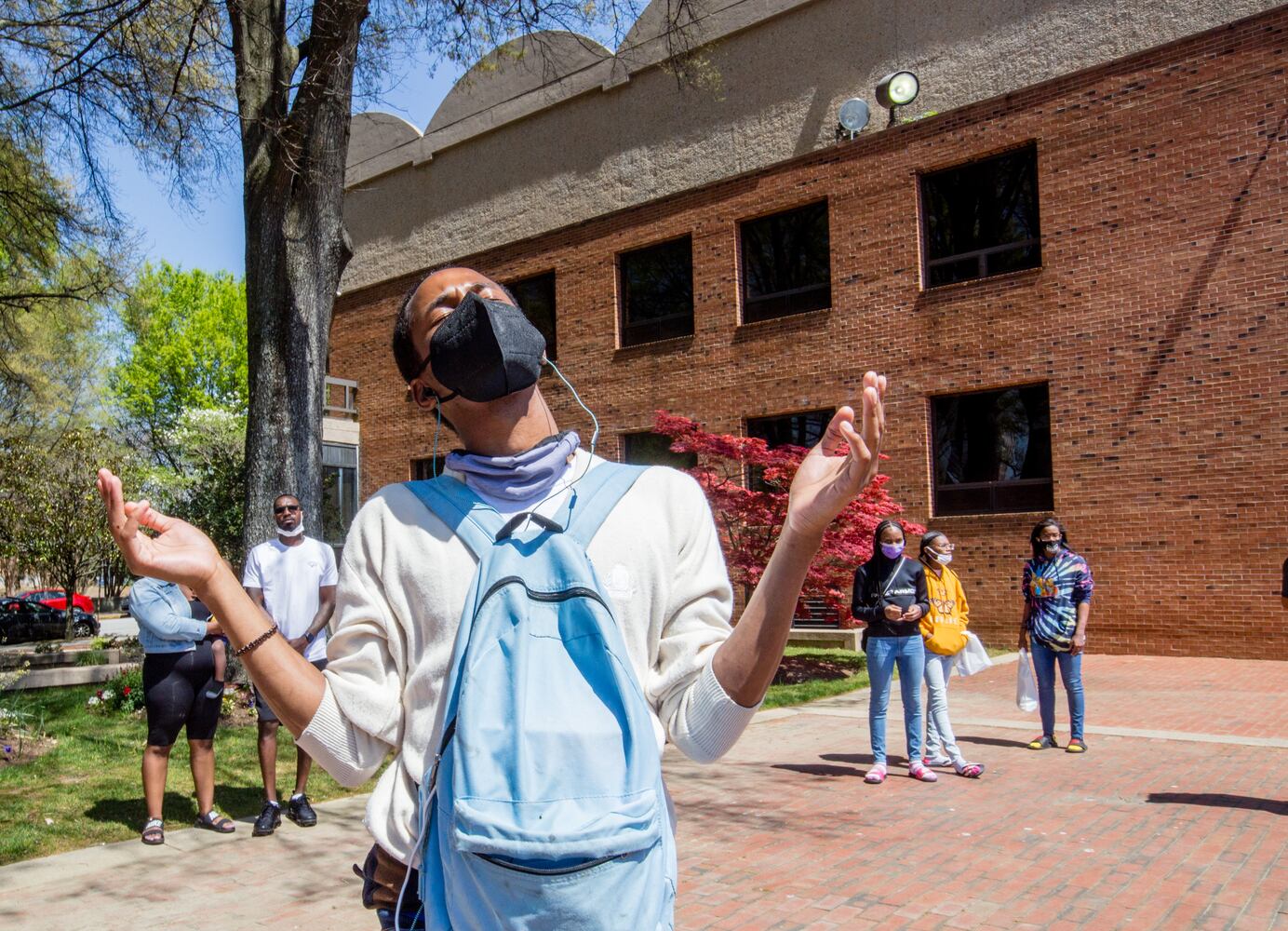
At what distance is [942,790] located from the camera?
748cm

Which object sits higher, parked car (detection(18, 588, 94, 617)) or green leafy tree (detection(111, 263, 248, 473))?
green leafy tree (detection(111, 263, 248, 473))

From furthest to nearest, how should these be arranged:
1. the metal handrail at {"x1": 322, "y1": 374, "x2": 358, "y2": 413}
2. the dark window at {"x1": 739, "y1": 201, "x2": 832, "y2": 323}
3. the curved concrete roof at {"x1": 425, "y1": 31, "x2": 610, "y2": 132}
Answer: the metal handrail at {"x1": 322, "y1": 374, "x2": 358, "y2": 413} < the curved concrete roof at {"x1": 425, "y1": 31, "x2": 610, "y2": 132} < the dark window at {"x1": 739, "y1": 201, "x2": 832, "y2": 323}

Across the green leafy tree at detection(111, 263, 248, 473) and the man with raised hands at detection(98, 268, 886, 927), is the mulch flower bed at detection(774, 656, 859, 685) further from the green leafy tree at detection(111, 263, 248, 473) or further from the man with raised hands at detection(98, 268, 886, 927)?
the green leafy tree at detection(111, 263, 248, 473)

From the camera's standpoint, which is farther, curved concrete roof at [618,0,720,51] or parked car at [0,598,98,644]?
parked car at [0,598,98,644]

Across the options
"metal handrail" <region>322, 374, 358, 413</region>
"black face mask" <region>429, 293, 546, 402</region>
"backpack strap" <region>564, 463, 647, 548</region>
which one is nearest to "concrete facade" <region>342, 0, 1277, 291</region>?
"metal handrail" <region>322, 374, 358, 413</region>

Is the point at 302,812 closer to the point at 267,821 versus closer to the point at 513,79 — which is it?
the point at 267,821

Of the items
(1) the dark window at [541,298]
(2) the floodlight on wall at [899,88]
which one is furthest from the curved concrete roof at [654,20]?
(1) the dark window at [541,298]

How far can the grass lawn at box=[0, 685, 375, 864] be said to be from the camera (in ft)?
21.3

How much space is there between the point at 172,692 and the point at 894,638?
503 cm

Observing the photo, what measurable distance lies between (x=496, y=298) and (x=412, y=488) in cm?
42

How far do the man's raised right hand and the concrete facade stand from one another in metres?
10.3

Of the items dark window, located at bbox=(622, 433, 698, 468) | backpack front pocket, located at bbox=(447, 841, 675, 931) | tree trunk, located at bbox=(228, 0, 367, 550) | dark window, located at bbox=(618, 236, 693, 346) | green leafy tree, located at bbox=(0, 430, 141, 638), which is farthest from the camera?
green leafy tree, located at bbox=(0, 430, 141, 638)

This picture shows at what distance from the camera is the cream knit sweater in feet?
6.04

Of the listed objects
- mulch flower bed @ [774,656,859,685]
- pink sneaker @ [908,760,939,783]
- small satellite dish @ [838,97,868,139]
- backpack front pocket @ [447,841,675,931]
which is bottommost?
mulch flower bed @ [774,656,859,685]
